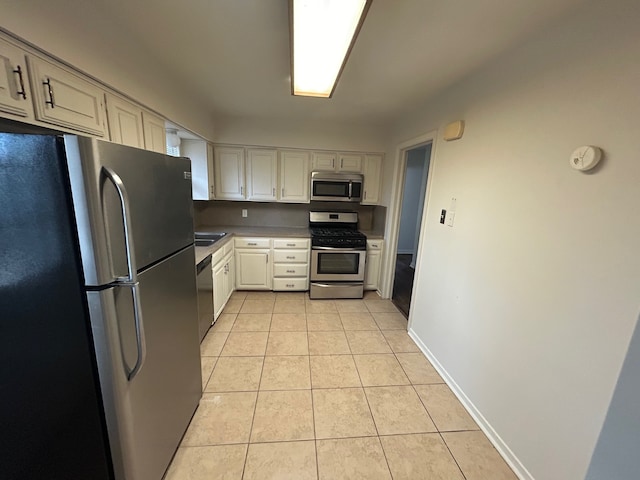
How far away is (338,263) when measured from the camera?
3500 millimetres

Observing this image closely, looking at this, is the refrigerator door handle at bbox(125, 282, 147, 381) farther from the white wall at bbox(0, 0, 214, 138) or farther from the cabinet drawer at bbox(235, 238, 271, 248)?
the cabinet drawer at bbox(235, 238, 271, 248)

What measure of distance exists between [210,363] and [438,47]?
2.90 m

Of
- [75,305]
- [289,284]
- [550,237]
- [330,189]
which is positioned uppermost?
[330,189]

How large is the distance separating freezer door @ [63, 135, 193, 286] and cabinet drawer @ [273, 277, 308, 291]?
2.45 metres

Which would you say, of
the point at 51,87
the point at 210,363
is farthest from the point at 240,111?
the point at 210,363

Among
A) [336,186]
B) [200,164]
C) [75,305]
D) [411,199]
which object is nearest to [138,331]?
[75,305]

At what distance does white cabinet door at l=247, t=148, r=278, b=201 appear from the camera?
3.55 meters

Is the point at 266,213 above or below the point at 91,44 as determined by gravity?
below

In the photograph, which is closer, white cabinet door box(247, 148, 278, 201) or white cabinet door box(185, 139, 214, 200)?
white cabinet door box(185, 139, 214, 200)

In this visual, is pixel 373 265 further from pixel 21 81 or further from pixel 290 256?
pixel 21 81

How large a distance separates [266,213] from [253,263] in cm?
89

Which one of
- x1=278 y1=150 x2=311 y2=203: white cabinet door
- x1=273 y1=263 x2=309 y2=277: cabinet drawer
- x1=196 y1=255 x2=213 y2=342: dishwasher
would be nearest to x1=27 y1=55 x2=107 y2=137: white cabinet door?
x1=196 y1=255 x2=213 y2=342: dishwasher

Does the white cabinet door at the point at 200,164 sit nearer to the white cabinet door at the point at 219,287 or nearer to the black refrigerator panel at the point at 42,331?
the white cabinet door at the point at 219,287

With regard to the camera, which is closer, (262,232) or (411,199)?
(262,232)
